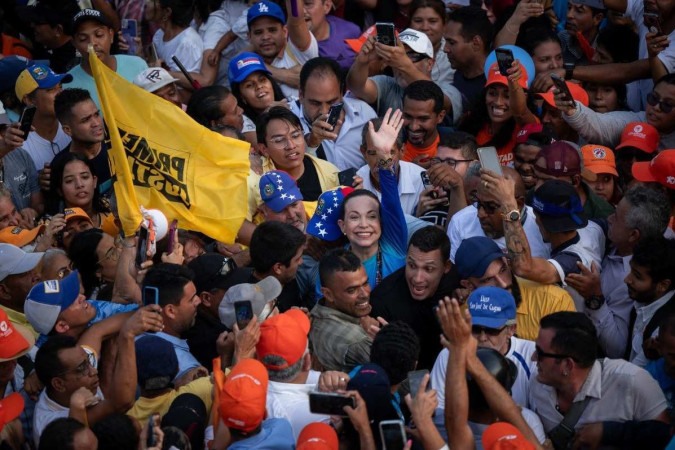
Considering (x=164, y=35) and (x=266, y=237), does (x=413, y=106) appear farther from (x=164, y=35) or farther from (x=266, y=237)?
(x=164, y=35)

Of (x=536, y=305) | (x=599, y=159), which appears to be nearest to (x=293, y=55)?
(x=599, y=159)

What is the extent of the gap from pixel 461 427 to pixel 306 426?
75 cm

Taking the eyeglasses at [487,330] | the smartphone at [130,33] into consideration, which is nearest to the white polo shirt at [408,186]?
the eyeglasses at [487,330]

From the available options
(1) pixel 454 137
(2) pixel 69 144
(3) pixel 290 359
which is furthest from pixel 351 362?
(2) pixel 69 144

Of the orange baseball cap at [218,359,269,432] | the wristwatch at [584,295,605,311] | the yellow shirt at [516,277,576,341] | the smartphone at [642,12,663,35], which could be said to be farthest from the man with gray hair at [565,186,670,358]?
the orange baseball cap at [218,359,269,432]

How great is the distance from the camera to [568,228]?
7574mm

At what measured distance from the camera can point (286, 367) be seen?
21.0 feet

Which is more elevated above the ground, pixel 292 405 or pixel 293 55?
pixel 292 405

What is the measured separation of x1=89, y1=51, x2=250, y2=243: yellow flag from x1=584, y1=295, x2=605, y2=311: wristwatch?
2500 millimetres

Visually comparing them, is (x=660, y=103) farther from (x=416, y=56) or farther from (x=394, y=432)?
(x=394, y=432)

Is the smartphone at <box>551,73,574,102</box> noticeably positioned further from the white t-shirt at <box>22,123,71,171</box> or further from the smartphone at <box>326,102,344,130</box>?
the white t-shirt at <box>22,123,71,171</box>

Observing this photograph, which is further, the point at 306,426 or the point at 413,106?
the point at 413,106

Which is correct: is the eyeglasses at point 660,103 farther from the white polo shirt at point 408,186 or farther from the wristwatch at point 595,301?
the wristwatch at point 595,301

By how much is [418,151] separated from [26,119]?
3.00 m
